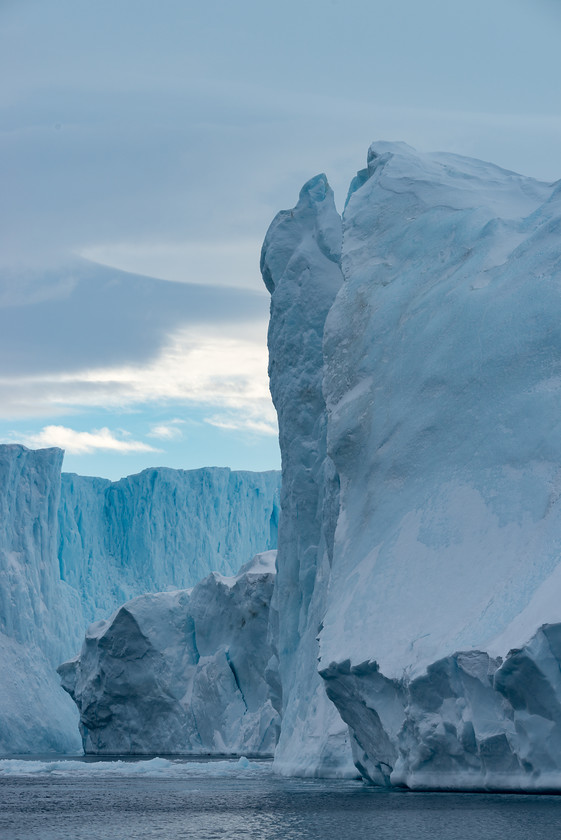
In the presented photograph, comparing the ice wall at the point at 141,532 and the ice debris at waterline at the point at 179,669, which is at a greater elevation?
the ice wall at the point at 141,532

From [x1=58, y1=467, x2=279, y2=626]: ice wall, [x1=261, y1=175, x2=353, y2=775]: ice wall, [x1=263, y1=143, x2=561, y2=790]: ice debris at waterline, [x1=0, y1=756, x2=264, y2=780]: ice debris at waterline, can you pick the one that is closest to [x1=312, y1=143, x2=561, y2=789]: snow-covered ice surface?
[x1=263, y1=143, x2=561, y2=790]: ice debris at waterline

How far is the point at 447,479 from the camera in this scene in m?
13.0

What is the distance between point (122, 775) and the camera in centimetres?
1797

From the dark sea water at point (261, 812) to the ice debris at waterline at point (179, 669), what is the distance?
14164 millimetres

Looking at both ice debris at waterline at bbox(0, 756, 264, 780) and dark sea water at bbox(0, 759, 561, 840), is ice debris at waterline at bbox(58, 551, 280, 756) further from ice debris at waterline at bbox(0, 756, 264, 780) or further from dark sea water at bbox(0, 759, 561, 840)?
dark sea water at bbox(0, 759, 561, 840)

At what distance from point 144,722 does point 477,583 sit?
2187 cm

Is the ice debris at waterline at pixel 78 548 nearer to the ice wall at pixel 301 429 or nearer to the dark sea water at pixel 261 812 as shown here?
the ice wall at pixel 301 429

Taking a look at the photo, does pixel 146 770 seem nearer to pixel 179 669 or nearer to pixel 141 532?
pixel 179 669

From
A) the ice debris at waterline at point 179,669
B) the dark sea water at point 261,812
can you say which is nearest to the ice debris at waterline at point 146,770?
the dark sea water at point 261,812

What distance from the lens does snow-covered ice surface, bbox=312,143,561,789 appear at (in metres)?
10.5

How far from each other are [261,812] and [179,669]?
2186cm

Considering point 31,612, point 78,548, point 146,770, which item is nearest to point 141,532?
point 78,548

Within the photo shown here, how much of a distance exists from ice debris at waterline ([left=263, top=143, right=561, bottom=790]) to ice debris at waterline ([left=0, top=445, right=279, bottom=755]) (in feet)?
60.8

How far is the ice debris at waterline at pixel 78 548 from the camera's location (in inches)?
1403
